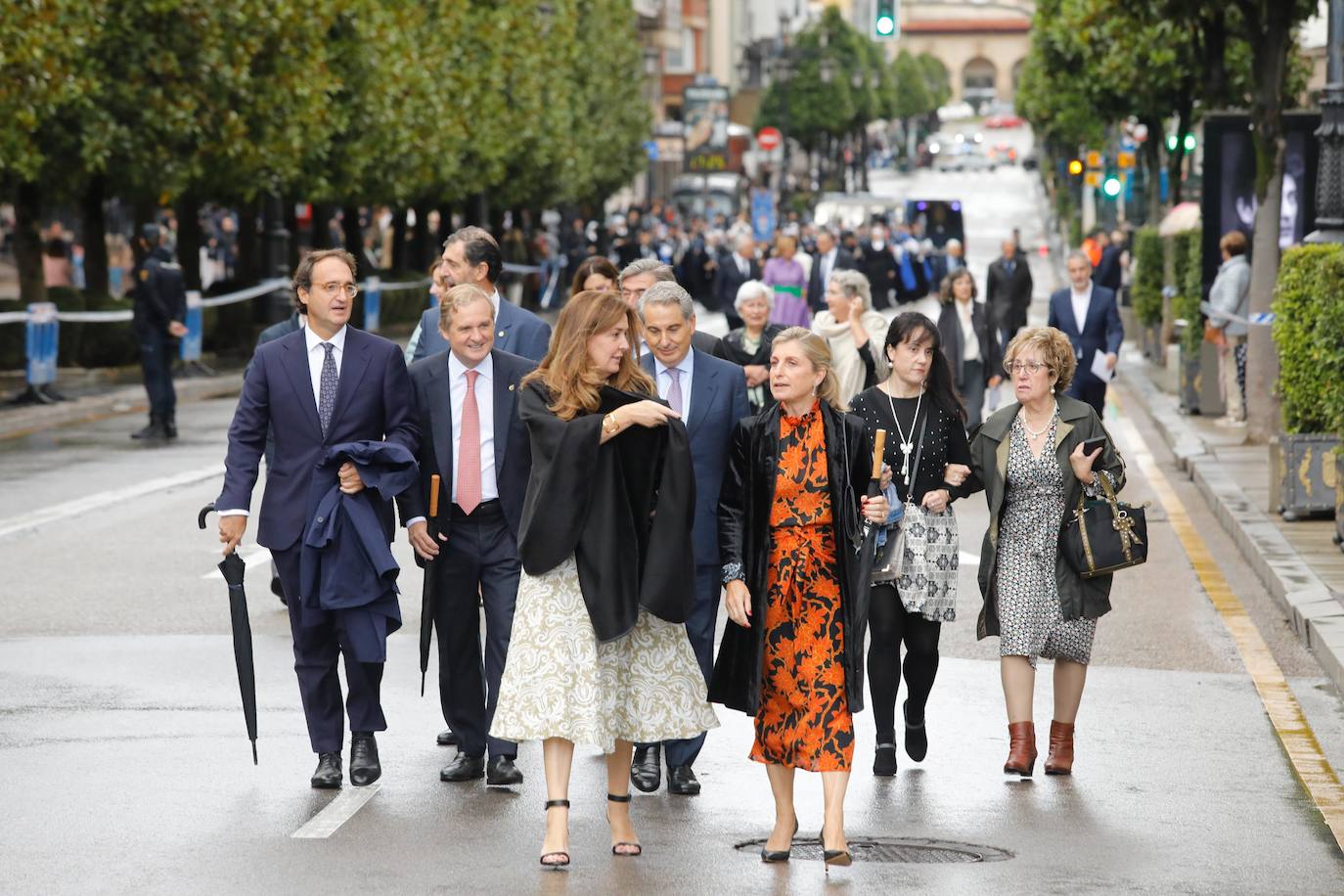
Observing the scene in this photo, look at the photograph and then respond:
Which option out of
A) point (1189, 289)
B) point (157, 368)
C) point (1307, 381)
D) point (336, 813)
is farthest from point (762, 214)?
point (336, 813)

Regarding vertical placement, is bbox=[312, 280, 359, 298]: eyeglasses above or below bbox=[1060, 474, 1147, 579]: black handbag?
above

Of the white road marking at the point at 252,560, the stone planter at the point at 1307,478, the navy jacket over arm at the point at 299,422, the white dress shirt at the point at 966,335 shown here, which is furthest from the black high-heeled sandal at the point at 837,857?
the white dress shirt at the point at 966,335

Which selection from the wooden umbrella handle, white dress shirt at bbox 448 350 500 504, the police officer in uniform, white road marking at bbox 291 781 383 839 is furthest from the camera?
the police officer in uniform

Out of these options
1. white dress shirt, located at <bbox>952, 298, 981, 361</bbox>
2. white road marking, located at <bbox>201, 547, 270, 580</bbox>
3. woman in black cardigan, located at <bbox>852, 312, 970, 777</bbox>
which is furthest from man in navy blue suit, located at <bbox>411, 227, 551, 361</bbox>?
white dress shirt, located at <bbox>952, 298, 981, 361</bbox>

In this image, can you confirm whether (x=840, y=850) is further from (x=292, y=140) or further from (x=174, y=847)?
(x=292, y=140)

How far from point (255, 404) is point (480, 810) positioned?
1.59m

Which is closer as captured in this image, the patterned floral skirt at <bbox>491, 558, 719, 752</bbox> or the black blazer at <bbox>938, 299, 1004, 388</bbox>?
the patterned floral skirt at <bbox>491, 558, 719, 752</bbox>

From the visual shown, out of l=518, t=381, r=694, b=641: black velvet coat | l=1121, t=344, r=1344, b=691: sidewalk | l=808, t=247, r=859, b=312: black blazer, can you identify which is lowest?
l=1121, t=344, r=1344, b=691: sidewalk

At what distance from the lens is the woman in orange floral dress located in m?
7.36

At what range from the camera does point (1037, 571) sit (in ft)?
28.5

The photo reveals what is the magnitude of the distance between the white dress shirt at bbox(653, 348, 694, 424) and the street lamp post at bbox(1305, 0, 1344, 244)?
1136cm

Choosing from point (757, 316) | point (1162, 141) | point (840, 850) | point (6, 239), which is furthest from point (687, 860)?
point (6, 239)

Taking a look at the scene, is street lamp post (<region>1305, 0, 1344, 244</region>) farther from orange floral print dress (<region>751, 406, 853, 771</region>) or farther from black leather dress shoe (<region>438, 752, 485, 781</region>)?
orange floral print dress (<region>751, 406, 853, 771</region>)

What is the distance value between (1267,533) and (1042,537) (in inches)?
255
